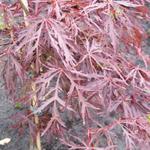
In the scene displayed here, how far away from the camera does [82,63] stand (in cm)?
Result: 182

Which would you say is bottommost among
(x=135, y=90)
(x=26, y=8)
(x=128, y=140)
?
(x=128, y=140)

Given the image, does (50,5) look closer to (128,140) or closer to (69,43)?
(69,43)

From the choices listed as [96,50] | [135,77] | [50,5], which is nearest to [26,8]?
[50,5]

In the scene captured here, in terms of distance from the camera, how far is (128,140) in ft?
5.92

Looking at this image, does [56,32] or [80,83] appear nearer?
[56,32]

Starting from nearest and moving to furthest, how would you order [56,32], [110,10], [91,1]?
[56,32] < [110,10] < [91,1]

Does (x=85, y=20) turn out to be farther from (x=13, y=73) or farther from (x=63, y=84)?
(x=13, y=73)

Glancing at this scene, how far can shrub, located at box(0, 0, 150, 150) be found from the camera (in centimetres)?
175

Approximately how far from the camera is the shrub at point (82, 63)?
175cm

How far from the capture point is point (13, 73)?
1.91 meters

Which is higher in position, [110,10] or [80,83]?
[110,10]

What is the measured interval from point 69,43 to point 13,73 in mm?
341

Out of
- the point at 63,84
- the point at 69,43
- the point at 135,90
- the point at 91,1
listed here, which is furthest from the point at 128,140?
the point at 91,1

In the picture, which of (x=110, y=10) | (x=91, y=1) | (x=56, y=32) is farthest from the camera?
(x=91, y=1)
